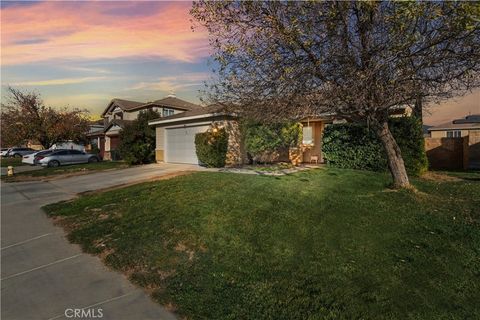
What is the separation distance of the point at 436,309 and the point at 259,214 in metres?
3.90

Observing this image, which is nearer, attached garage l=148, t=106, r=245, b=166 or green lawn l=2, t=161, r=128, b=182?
attached garage l=148, t=106, r=245, b=166

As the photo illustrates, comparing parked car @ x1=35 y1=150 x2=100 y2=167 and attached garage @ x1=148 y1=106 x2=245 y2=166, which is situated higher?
attached garage @ x1=148 y1=106 x2=245 y2=166

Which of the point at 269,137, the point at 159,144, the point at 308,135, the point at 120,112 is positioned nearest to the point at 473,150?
the point at 308,135

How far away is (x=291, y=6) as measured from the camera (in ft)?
24.1

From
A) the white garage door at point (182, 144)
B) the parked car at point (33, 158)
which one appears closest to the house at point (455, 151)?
the white garage door at point (182, 144)

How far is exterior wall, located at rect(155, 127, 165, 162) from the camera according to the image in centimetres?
2358

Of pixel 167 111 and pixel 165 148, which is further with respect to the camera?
pixel 167 111

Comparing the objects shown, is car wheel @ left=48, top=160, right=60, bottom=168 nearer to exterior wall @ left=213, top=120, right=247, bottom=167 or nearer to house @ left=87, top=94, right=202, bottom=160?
house @ left=87, top=94, right=202, bottom=160

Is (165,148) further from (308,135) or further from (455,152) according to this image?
(455,152)

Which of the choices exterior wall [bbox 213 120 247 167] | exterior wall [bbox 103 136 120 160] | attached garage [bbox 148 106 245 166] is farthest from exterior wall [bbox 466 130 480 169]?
exterior wall [bbox 103 136 120 160]

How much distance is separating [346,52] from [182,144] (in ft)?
51.2

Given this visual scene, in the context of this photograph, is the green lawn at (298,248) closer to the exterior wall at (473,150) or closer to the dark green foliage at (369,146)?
the dark green foliage at (369,146)

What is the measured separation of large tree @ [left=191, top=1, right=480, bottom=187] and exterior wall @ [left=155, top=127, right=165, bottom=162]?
15725mm

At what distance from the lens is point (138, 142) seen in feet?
77.4
